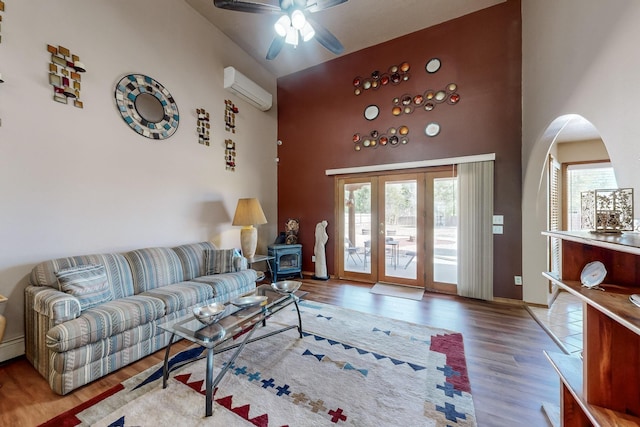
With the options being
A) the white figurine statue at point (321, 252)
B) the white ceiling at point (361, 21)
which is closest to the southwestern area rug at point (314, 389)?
the white figurine statue at point (321, 252)

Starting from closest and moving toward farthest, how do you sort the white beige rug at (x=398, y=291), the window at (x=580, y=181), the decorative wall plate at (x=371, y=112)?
the white beige rug at (x=398, y=291) < the window at (x=580, y=181) < the decorative wall plate at (x=371, y=112)

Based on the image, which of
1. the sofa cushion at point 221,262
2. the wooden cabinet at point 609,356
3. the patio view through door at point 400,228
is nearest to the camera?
the wooden cabinet at point 609,356

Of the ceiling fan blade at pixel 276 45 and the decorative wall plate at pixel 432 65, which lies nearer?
the ceiling fan blade at pixel 276 45

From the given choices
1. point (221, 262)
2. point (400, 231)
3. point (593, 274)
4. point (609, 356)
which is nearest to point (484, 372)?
point (609, 356)

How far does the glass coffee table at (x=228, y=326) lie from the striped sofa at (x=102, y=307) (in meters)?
0.42

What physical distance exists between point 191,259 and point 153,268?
47 centimetres

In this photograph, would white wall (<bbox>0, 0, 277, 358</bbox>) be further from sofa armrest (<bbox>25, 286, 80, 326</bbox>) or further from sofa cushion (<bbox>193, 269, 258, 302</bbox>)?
sofa cushion (<bbox>193, 269, 258, 302</bbox>)

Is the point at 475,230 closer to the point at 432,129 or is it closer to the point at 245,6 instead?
the point at 432,129

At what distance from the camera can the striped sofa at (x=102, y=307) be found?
68.5 inches

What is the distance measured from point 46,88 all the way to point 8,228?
134cm

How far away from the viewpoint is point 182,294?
2.47 m

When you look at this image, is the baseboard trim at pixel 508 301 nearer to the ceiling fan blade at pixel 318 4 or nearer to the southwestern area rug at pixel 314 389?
the southwestern area rug at pixel 314 389

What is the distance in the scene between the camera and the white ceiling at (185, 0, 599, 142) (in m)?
3.52

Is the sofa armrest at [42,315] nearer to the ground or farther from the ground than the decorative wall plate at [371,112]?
nearer to the ground
